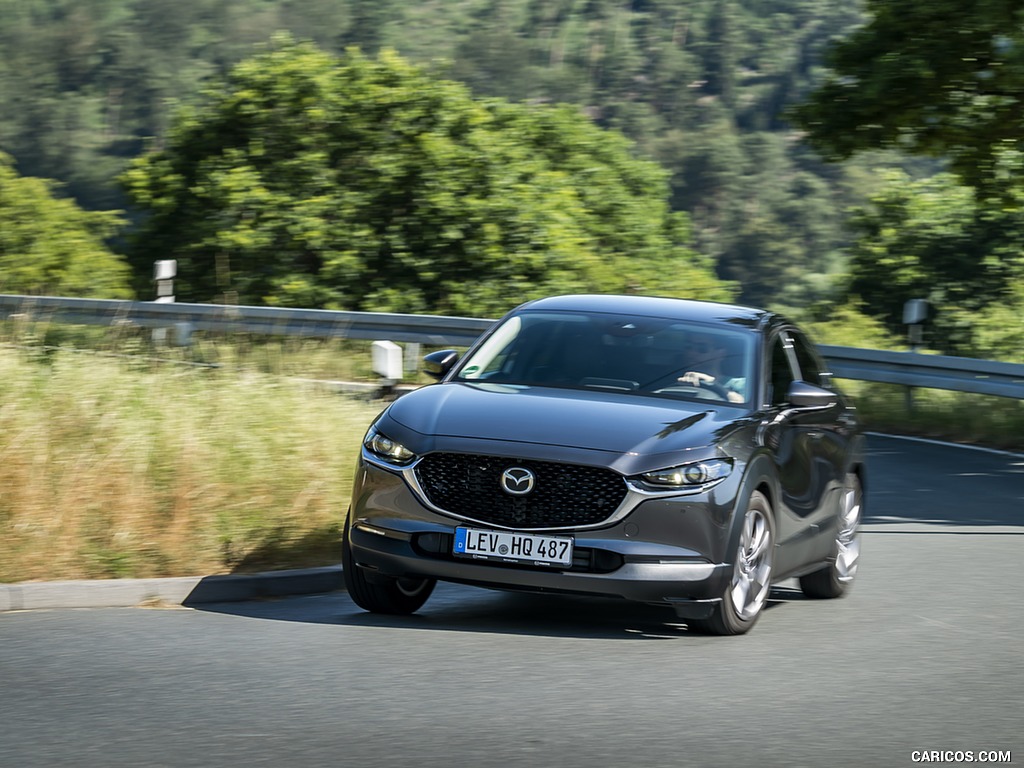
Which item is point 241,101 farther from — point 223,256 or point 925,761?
point 925,761

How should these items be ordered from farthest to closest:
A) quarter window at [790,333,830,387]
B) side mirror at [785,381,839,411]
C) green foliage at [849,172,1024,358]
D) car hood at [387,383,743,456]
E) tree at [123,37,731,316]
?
green foliage at [849,172,1024,358] → tree at [123,37,731,316] → quarter window at [790,333,830,387] → side mirror at [785,381,839,411] → car hood at [387,383,743,456]

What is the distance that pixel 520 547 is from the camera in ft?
23.0

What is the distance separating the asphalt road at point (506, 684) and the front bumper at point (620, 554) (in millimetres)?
268

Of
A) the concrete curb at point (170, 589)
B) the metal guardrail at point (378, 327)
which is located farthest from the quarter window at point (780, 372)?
the metal guardrail at point (378, 327)

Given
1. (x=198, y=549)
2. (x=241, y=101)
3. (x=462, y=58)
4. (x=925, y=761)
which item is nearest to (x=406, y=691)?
(x=925, y=761)

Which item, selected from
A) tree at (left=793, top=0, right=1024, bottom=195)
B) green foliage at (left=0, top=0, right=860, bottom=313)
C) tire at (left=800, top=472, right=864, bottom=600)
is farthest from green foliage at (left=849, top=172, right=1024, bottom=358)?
green foliage at (left=0, top=0, right=860, bottom=313)

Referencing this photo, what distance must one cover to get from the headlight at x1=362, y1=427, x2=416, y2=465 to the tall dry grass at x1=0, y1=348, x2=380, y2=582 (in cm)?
156

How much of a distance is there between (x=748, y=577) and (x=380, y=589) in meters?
1.73

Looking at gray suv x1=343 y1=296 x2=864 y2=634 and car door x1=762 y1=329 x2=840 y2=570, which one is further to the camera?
car door x1=762 y1=329 x2=840 y2=570

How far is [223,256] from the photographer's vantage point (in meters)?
28.5

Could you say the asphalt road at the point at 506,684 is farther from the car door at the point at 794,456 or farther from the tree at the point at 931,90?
the tree at the point at 931,90

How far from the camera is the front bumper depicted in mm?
6980

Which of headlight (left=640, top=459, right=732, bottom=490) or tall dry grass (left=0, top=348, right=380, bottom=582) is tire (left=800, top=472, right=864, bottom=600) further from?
tall dry grass (left=0, top=348, right=380, bottom=582)

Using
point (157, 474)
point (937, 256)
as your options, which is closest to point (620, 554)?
point (157, 474)
